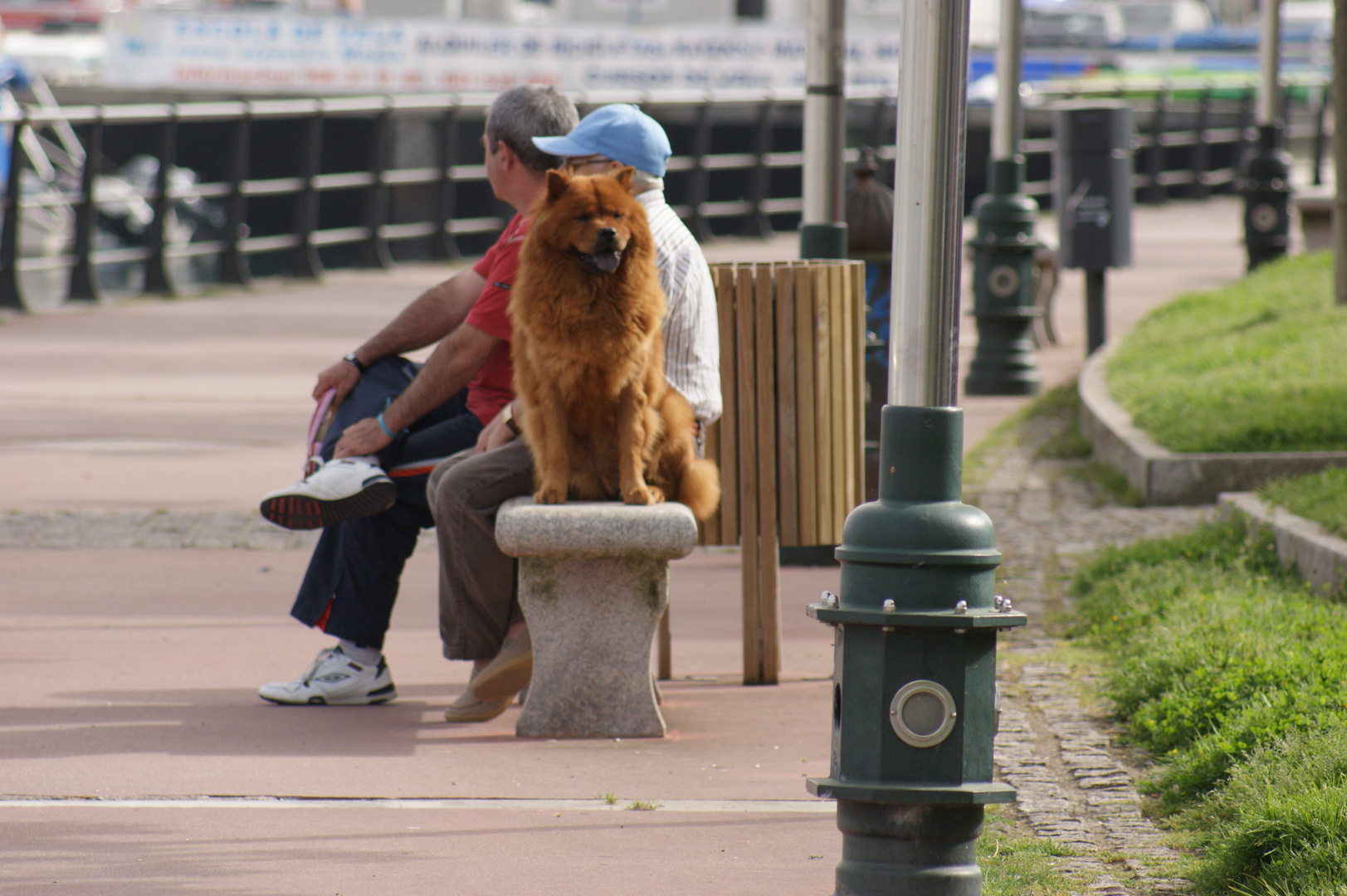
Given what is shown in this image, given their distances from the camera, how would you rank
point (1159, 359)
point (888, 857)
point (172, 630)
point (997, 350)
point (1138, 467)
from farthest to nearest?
point (997, 350) < point (1159, 359) < point (1138, 467) < point (172, 630) < point (888, 857)

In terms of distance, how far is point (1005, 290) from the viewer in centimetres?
1178

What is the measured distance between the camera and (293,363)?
12.6m

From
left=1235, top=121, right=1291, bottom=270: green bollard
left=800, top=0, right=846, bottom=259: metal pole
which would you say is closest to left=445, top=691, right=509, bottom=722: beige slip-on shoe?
left=800, top=0, right=846, bottom=259: metal pole

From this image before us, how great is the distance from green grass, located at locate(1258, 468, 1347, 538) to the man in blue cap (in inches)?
88.6

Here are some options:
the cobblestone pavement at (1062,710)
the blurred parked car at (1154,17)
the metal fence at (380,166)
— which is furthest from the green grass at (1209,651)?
the blurred parked car at (1154,17)

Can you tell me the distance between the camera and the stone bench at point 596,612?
4883 millimetres

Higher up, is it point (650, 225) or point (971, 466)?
point (650, 225)

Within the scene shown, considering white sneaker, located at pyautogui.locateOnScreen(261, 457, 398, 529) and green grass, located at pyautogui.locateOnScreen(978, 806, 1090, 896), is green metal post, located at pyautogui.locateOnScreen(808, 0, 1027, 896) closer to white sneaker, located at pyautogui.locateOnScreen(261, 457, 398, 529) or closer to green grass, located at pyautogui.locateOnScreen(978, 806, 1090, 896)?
green grass, located at pyautogui.locateOnScreen(978, 806, 1090, 896)

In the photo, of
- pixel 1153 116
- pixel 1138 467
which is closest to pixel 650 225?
pixel 1138 467

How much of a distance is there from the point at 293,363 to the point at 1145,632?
805cm

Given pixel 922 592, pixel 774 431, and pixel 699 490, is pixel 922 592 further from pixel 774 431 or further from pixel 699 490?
pixel 774 431

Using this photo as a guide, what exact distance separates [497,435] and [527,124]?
0.88 m

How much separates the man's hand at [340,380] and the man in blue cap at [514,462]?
0.45 meters

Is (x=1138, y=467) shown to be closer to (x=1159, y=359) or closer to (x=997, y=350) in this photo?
(x=1159, y=359)
